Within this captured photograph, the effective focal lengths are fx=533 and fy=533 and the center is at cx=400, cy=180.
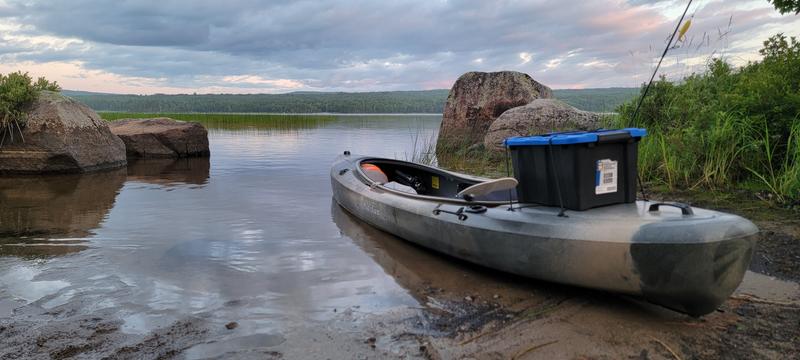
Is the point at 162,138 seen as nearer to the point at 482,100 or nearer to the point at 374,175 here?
the point at 482,100

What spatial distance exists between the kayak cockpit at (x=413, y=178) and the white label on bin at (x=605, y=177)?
2.38m

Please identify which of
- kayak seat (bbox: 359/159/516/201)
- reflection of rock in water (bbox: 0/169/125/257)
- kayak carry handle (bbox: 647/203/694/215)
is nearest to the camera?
kayak carry handle (bbox: 647/203/694/215)

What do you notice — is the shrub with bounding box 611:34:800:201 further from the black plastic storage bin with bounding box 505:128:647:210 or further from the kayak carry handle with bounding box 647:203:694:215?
the kayak carry handle with bounding box 647:203:694:215

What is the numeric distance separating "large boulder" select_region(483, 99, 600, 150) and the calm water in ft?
14.9

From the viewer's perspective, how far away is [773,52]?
24.5 feet

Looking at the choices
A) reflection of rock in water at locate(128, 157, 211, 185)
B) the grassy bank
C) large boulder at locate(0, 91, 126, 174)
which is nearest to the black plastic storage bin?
the grassy bank

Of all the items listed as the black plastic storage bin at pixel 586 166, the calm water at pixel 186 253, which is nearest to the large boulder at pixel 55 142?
the calm water at pixel 186 253

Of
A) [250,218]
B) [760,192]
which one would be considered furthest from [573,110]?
[250,218]

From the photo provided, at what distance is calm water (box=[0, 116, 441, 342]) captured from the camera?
4020 millimetres

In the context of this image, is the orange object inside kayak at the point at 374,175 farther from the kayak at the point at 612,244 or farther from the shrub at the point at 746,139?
the shrub at the point at 746,139

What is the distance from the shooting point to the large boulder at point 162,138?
14.8m

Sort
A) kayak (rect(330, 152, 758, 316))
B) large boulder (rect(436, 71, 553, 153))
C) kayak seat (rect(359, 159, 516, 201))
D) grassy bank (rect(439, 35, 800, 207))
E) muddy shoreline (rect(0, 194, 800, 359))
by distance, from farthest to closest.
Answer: large boulder (rect(436, 71, 553, 153)) < kayak seat (rect(359, 159, 516, 201)) < grassy bank (rect(439, 35, 800, 207)) < kayak (rect(330, 152, 758, 316)) < muddy shoreline (rect(0, 194, 800, 359))

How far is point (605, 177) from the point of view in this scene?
407cm

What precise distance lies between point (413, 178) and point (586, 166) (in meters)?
4.55
